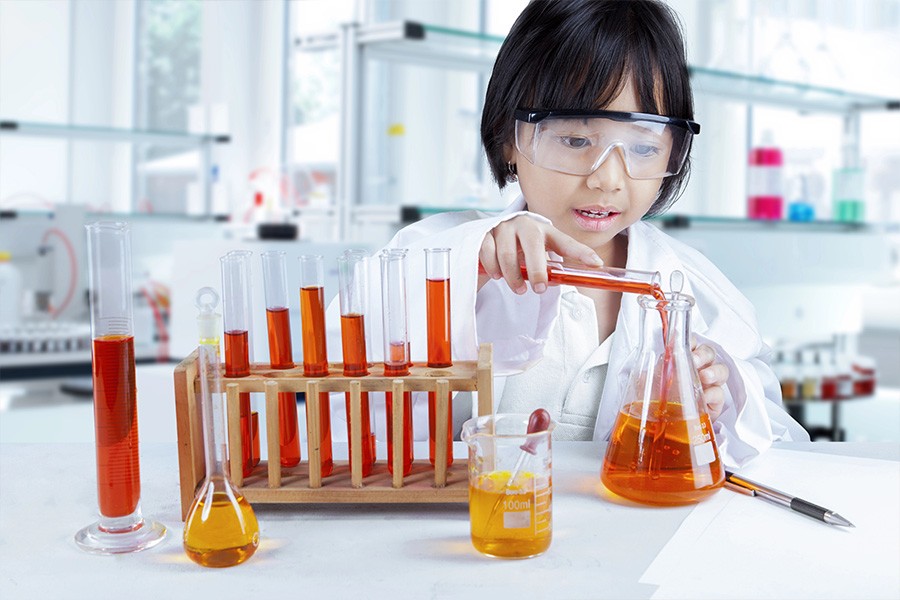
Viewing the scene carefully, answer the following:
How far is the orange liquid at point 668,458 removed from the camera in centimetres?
96

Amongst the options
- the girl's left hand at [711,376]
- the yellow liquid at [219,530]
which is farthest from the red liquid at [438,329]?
the girl's left hand at [711,376]

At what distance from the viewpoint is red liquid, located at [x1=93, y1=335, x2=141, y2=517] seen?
2.87ft

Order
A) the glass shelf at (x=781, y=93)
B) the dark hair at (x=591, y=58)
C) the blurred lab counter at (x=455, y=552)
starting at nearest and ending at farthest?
the blurred lab counter at (x=455, y=552) < the dark hair at (x=591, y=58) < the glass shelf at (x=781, y=93)

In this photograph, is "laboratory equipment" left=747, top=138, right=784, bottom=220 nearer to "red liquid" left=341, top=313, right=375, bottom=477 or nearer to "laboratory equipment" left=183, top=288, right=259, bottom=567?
"red liquid" left=341, top=313, right=375, bottom=477

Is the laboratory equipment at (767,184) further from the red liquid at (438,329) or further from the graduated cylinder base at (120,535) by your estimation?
the graduated cylinder base at (120,535)

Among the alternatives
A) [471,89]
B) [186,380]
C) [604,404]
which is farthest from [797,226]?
[186,380]

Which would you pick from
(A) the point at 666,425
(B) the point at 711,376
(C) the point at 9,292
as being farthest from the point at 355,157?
(C) the point at 9,292

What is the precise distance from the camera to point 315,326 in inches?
37.9

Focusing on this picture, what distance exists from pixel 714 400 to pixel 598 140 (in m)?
0.39

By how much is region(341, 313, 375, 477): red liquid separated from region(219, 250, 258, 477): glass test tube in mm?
103

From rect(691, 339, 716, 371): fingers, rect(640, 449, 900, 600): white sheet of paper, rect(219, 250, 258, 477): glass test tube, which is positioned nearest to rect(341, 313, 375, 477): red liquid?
rect(219, 250, 258, 477): glass test tube

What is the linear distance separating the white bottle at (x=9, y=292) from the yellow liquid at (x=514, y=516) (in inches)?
114

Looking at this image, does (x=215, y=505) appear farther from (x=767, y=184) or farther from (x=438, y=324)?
(x=767, y=184)

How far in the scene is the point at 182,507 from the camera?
0.94 m
